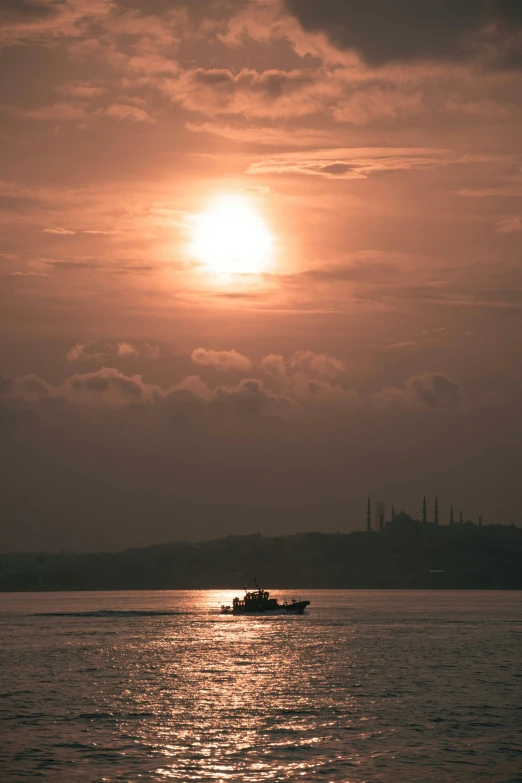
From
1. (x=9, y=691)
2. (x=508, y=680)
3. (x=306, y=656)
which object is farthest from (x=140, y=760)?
(x=306, y=656)

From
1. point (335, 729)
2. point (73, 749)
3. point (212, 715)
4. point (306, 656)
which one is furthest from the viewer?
point (306, 656)

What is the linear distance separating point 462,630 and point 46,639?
8149 cm

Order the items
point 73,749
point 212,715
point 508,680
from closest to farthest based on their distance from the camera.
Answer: point 73,749 < point 212,715 < point 508,680

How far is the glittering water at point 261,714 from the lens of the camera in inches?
2426

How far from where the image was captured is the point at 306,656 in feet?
456

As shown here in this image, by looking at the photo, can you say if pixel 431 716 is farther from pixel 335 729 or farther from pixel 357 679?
pixel 357 679

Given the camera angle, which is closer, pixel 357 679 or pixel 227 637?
pixel 357 679

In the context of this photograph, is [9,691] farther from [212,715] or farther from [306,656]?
[306,656]

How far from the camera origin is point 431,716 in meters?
82.4

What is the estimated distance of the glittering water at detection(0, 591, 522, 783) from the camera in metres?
61.6

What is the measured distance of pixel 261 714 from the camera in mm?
81688

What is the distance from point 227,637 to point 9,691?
86095mm

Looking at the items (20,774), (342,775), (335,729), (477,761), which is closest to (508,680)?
(335,729)

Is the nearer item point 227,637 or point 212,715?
point 212,715
